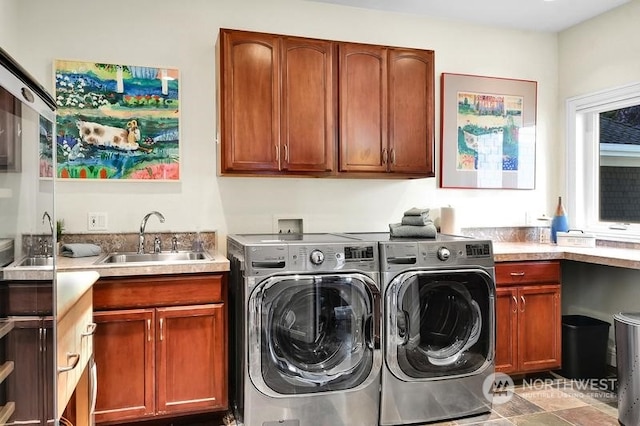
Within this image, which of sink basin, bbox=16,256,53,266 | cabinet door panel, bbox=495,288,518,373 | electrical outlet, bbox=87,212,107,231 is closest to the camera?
sink basin, bbox=16,256,53,266

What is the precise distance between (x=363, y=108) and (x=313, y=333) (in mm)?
1492

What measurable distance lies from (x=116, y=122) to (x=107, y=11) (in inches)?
27.7

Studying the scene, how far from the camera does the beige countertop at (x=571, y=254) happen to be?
2.79m

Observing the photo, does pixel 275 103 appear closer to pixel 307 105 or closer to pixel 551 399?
pixel 307 105

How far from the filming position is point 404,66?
3.13 meters

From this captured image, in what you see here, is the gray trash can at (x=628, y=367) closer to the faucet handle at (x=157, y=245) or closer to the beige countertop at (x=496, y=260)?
the beige countertop at (x=496, y=260)

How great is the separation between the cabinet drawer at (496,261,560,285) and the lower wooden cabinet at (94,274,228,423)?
178cm

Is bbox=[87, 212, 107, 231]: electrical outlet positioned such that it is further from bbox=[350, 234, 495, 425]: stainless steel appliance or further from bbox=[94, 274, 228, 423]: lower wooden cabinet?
bbox=[350, 234, 495, 425]: stainless steel appliance

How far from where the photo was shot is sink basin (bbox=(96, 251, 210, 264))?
9.29 feet

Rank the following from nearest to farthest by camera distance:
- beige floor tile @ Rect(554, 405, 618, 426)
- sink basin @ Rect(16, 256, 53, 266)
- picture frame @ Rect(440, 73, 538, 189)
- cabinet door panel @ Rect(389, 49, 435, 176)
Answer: sink basin @ Rect(16, 256, 53, 266) < beige floor tile @ Rect(554, 405, 618, 426) < cabinet door panel @ Rect(389, 49, 435, 176) < picture frame @ Rect(440, 73, 538, 189)

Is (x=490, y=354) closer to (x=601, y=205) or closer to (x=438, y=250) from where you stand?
(x=438, y=250)

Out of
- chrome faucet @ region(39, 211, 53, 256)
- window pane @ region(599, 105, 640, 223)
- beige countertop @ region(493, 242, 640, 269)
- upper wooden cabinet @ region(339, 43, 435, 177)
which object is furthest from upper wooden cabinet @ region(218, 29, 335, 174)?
window pane @ region(599, 105, 640, 223)

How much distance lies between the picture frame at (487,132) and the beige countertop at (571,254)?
64cm

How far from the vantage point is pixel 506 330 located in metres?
3.03
